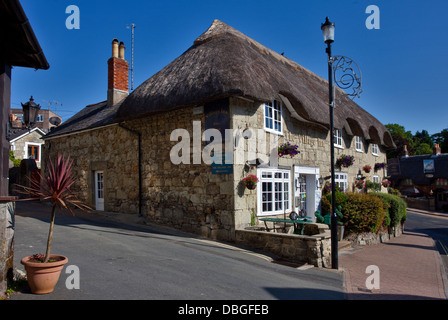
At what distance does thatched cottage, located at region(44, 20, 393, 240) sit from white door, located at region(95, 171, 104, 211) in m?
0.04

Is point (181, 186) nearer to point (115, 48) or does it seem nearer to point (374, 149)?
point (115, 48)

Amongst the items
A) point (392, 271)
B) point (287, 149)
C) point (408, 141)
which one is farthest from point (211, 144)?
point (408, 141)

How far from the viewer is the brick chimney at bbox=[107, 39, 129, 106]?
1491 cm

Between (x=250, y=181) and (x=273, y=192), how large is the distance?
180 cm

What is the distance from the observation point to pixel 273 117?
1038cm

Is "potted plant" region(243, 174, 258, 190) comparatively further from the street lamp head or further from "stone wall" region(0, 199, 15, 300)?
"stone wall" region(0, 199, 15, 300)

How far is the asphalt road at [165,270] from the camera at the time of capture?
4863mm

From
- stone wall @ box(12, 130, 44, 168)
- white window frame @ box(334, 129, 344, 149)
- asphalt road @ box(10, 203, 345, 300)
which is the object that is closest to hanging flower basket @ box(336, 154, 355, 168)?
white window frame @ box(334, 129, 344, 149)

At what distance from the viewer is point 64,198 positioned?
15.5 ft

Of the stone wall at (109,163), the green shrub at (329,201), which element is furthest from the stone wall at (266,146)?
the stone wall at (109,163)

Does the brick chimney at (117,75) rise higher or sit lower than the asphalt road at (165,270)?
higher

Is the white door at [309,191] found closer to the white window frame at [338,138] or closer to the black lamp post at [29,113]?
the white window frame at [338,138]

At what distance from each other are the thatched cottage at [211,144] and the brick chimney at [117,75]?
209cm
